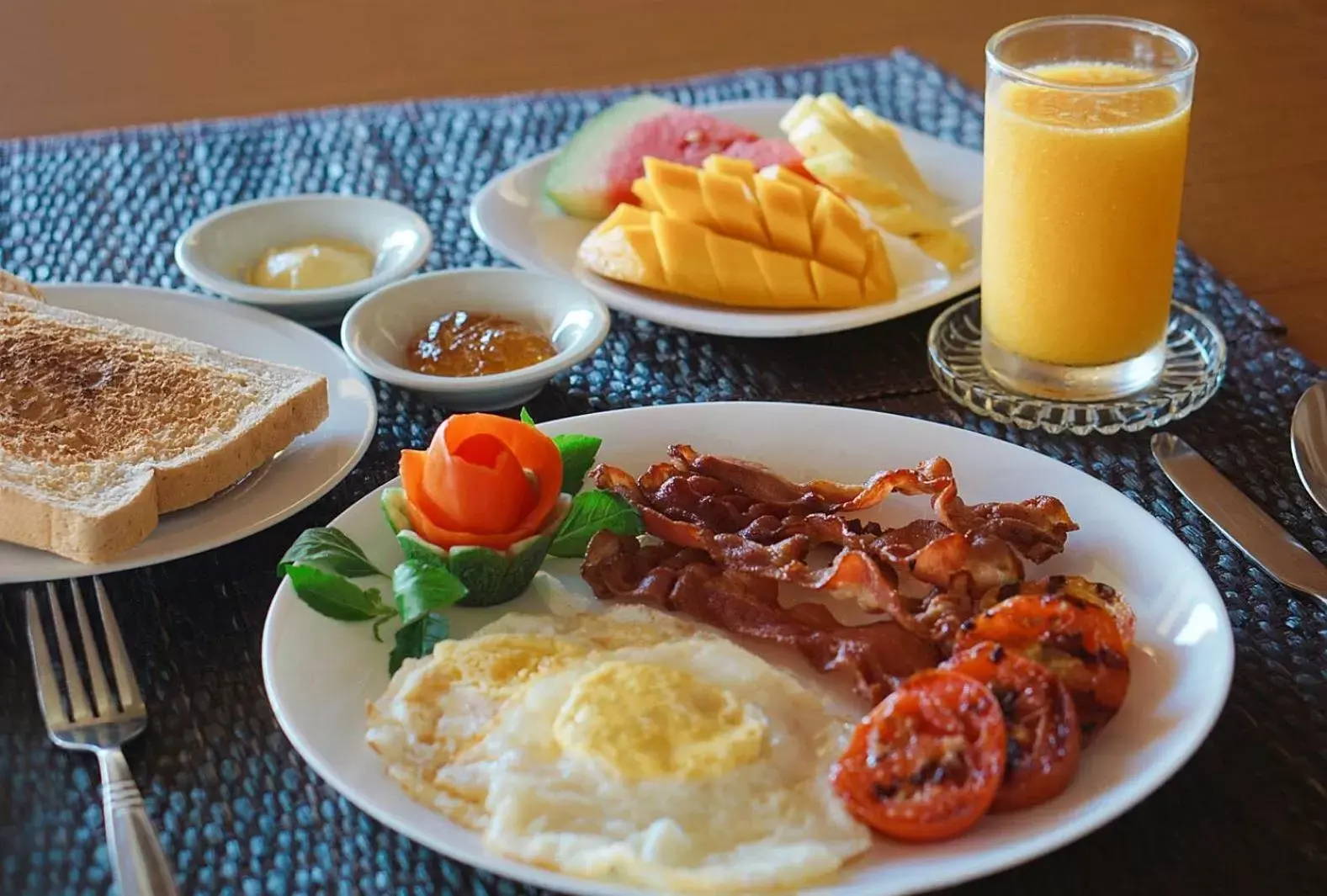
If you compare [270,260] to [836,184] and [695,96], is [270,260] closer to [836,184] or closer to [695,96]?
[836,184]

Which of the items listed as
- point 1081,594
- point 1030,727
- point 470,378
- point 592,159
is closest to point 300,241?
point 592,159

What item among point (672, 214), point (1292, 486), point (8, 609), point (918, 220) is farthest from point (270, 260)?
point (1292, 486)

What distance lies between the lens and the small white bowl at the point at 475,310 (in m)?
2.10

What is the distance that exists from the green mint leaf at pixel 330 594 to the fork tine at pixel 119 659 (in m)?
0.21

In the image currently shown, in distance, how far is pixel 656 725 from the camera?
4.40 feet

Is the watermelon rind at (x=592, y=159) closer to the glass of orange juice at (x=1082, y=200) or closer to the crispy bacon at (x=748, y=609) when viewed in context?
the glass of orange juice at (x=1082, y=200)

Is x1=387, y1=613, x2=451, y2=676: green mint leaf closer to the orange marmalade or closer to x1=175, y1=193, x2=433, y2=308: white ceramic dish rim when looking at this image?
the orange marmalade

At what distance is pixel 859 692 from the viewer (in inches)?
57.2

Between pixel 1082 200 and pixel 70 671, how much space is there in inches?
57.9

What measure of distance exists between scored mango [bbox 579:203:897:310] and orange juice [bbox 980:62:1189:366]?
0.75ft

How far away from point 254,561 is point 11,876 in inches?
21.4

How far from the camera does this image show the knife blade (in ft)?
5.67

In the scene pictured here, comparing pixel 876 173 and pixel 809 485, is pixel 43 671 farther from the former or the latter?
pixel 876 173

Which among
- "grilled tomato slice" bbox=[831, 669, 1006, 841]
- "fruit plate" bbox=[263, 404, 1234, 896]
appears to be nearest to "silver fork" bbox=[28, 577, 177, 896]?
"fruit plate" bbox=[263, 404, 1234, 896]
